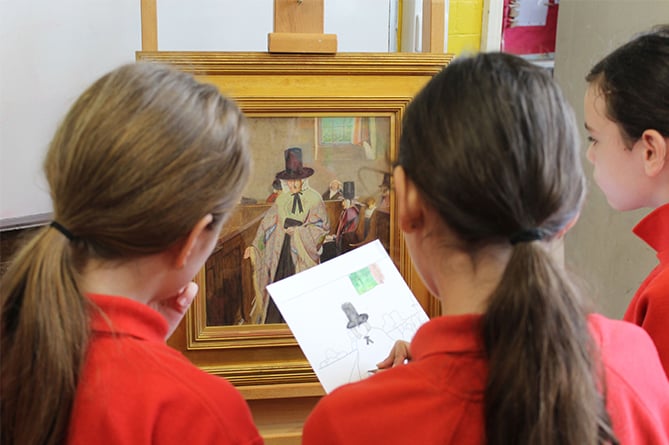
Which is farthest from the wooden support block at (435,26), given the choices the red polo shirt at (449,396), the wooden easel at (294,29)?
the red polo shirt at (449,396)

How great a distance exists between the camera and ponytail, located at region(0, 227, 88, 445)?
2.15 ft

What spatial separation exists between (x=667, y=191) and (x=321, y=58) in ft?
2.08

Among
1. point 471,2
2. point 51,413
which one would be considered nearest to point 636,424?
point 51,413

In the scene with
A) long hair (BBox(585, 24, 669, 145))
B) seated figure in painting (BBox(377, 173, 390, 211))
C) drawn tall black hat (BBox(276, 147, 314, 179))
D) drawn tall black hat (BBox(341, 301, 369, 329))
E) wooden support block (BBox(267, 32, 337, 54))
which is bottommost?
drawn tall black hat (BBox(341, 301, 369, 329))

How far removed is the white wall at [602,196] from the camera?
5.34 feet

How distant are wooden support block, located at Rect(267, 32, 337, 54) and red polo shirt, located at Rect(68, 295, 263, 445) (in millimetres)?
680

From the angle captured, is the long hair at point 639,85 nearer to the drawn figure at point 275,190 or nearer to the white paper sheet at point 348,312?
the white paper sheet at point 348,312

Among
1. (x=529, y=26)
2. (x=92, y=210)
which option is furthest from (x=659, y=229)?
(x=529, y=26)

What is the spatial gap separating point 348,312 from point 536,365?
505mm

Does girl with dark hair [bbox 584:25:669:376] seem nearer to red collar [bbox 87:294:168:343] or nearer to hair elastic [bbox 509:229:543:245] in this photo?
hair elastic [bbox 509:229:543:245]

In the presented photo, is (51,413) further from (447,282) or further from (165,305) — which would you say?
(447,282)

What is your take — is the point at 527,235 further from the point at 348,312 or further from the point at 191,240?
the point at 348,312

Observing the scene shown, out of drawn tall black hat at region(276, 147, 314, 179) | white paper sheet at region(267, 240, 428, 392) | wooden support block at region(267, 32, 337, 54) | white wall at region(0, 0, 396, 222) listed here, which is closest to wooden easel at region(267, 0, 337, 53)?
wooden support block at region(267, 32, 337, 54)

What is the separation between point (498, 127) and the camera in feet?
2.00
